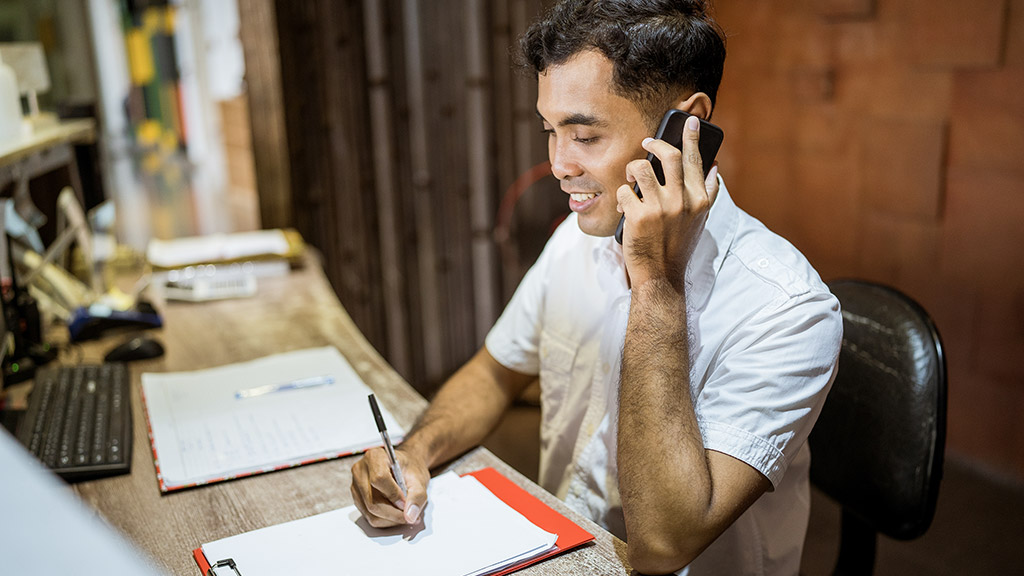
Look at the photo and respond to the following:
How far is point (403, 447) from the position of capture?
118cm

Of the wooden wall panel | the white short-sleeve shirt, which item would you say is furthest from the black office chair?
the wooden wall panel

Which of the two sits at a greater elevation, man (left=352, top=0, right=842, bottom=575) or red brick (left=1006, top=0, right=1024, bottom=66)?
red brick (left=1006, top=0, right=1024, bottom=66)

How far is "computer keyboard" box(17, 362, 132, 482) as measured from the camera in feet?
4.02

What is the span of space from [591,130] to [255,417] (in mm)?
732

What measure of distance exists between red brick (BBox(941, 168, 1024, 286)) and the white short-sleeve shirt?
1550 mm

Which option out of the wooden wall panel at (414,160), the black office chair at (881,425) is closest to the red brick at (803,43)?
the wooden wall panel at (414,160)

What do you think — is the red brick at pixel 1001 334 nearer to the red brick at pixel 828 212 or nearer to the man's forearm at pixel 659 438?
the red brick at pixel 828 212

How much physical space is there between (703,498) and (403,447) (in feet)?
1.45

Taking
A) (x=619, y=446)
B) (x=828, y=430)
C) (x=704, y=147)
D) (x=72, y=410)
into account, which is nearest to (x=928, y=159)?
(x=828, y=430)

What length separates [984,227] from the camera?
7.96ft

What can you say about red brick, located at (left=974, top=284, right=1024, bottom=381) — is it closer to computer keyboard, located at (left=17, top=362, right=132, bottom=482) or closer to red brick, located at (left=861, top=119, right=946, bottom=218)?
red brick, located at (left=861, top=119, right=946, bottom=218)

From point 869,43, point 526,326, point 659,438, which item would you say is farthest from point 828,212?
point 659,438

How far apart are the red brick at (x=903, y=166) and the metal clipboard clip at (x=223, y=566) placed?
233cm

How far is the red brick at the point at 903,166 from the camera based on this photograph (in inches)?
98.5
